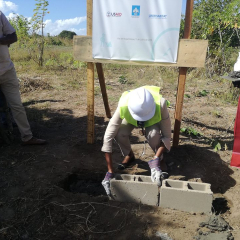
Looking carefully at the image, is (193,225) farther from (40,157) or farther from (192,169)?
(40,157)

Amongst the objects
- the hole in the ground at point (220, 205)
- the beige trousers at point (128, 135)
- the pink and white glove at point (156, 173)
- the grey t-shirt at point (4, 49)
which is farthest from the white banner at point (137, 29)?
the hole in the ground at point (220, 205)

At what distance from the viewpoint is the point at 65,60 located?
12.2 metres

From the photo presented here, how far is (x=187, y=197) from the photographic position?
2713mm

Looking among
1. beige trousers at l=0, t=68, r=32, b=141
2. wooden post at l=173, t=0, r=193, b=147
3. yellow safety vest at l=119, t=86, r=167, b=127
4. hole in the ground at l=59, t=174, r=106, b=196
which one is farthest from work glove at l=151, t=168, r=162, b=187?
beige trousers at l=0, t=68, r=32, b=141

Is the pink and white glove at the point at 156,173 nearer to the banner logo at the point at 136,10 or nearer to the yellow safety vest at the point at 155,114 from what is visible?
the yellow safety vest at the point at 155,114

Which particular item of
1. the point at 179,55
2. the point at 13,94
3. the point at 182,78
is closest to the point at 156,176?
the point at 182,78

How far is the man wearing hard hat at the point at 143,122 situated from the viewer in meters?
2.84

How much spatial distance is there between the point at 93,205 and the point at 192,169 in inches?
59.0

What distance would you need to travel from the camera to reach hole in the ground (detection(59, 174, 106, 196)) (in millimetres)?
3297

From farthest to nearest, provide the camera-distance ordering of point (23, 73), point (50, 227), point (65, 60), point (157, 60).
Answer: point (65, 60)
point (23, 73)
point (157, 60)
point (50, 227)

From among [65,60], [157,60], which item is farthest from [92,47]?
[65,60]

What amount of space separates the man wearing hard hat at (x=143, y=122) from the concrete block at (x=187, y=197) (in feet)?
0.55

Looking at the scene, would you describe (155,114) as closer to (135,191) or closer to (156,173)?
(156,173)

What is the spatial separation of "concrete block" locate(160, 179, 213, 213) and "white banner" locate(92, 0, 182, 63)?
5.42 ft
